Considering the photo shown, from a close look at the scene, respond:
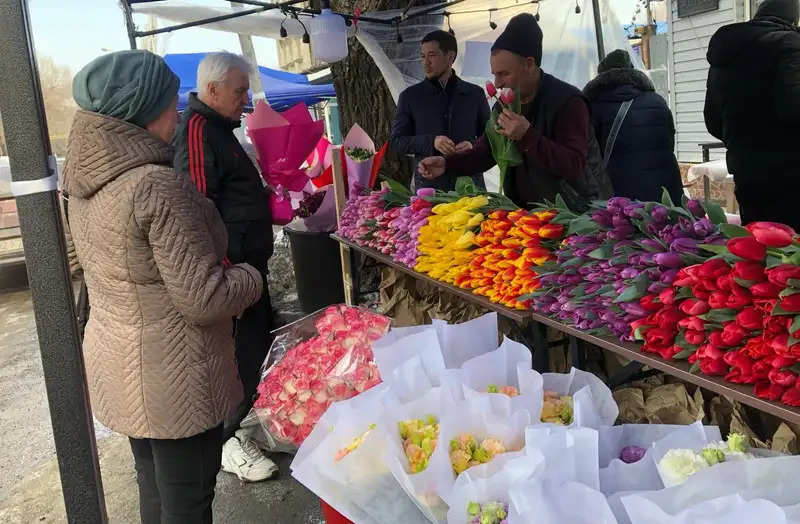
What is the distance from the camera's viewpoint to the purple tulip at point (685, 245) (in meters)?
1.66

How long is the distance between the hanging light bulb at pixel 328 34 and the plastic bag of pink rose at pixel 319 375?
8.32 feet

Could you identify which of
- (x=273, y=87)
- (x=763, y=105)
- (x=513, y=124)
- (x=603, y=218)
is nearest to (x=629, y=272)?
(x=603, y=218)

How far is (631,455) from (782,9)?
6.66ft

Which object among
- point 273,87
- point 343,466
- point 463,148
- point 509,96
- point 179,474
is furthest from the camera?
point 273,87

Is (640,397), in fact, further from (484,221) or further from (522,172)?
(522,172)

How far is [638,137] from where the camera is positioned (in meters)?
2.89

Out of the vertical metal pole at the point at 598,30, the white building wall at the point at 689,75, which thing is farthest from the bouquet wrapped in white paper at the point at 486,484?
the white building wall at the point at 689,75

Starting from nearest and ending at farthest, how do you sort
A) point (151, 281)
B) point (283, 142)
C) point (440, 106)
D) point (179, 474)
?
point (151, 281), point (179, 474), point (283, 142), point (440, 106)

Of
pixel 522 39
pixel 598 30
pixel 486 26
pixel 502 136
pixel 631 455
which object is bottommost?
pixel 631 455

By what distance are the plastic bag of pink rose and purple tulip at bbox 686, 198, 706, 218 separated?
3.24 feet

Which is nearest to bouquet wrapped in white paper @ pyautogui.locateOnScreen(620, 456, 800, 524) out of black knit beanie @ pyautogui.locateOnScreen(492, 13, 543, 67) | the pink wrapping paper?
black knit beanie @ pyautogui.locateOnScreen(492, 13, 543, 67)

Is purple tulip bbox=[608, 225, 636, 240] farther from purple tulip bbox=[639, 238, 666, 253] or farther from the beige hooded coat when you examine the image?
the beige hooded coat

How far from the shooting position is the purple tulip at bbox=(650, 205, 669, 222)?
177cm

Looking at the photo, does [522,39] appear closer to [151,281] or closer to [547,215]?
[547,215]
